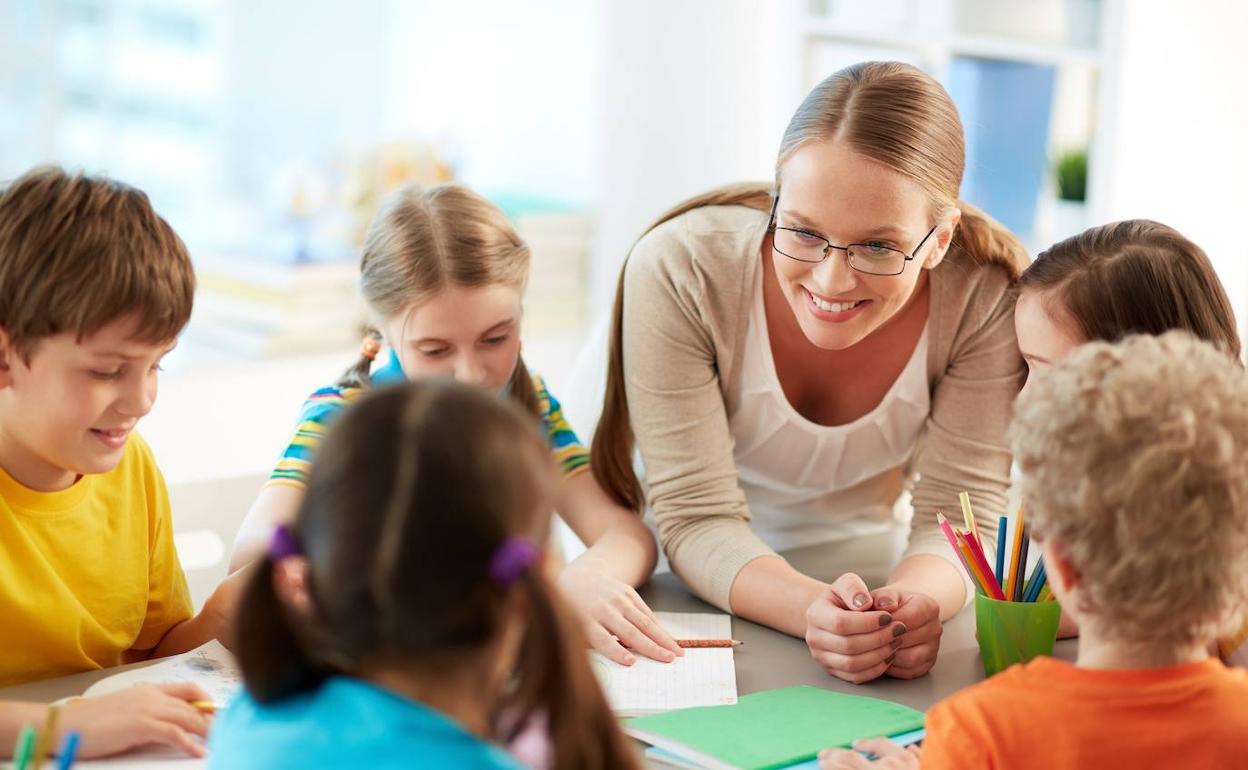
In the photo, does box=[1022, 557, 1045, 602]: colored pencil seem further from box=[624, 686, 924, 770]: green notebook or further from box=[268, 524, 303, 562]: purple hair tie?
box=[268, 524, 303, 562]: purple hair tie

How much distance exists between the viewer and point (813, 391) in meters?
1.62

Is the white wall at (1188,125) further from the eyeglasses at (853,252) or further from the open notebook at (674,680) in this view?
the open notebook at (674,680)

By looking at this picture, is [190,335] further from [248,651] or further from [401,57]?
[248,651]

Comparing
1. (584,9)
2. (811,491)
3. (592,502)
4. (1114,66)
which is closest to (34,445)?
(592,502)

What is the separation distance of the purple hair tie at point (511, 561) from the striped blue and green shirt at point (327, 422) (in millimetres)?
618

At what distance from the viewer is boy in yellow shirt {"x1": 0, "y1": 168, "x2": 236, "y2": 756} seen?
117 centimetres

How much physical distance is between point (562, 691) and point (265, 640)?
18 centimetres

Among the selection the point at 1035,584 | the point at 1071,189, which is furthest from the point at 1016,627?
the point at 1071,189

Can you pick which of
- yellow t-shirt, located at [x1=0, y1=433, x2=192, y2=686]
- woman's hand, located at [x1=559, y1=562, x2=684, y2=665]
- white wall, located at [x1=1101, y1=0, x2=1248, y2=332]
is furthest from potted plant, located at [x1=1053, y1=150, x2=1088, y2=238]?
yellow t-shirt, located at [x1=0, y1=433, x2=192, y2=686]

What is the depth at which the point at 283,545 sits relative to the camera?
77cm

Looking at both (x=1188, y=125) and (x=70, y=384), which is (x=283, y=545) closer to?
(x=70, y=384)

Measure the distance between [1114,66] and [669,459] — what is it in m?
1.48

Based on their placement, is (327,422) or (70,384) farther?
(327,422)

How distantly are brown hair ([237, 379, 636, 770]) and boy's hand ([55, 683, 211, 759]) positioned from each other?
289 millimetres
